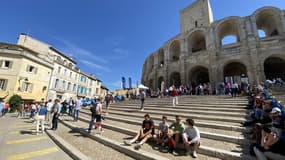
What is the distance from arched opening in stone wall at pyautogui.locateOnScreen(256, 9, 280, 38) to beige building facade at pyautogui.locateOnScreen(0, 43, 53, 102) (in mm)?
32272

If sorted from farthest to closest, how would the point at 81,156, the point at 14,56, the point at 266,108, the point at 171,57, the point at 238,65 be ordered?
the point at 171,57 → the point at 238,65 → the point at 14,56 → the point at 266,108 → the point at 81,156

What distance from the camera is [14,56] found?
18.3 m

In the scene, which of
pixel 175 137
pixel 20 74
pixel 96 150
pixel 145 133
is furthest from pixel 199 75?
pixel 20 74

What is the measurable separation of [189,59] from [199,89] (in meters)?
6.61

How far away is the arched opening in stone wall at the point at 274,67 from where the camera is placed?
17.4m

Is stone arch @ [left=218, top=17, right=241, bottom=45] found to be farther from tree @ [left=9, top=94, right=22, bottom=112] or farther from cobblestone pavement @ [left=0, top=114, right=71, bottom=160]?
tree @ [left=9, top=94, right=22, bottom=112]

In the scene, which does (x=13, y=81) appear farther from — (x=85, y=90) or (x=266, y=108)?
(x=266, y=108)

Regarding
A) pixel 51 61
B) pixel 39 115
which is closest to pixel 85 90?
pixel 51 61

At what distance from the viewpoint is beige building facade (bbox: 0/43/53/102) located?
17.4 meters

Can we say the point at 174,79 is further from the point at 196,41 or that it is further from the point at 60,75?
the point at 60,75

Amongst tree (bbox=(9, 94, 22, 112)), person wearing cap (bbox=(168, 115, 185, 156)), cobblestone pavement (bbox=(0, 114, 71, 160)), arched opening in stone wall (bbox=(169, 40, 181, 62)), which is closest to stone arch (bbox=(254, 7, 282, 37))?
arched opening in stone wall (bbox=(169, 40, 181, 62))

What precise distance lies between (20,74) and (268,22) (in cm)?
3594

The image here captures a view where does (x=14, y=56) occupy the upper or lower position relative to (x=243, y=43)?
lower

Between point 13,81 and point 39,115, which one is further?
point 13,81
